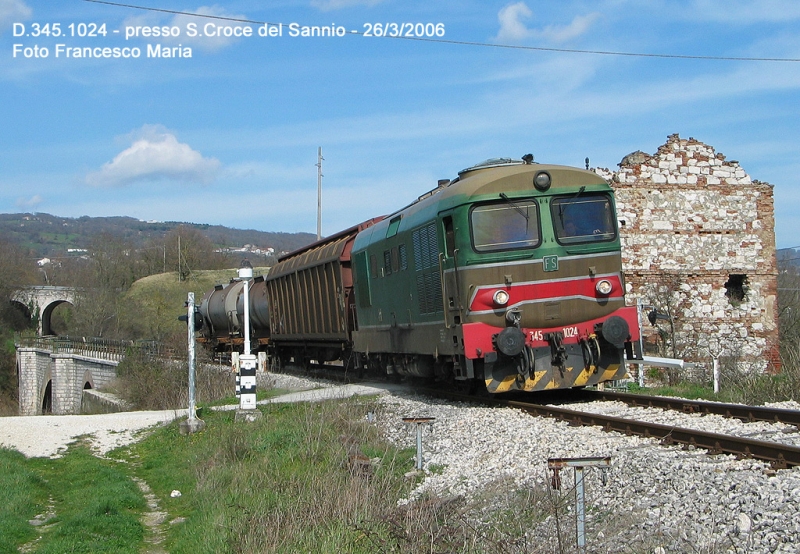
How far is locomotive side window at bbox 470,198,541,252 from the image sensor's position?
1229 cm

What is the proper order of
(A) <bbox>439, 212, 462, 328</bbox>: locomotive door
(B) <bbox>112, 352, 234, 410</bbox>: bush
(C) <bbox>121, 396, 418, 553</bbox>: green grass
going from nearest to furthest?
(C) <bbox>121, 396, 418, 553</bbox>: green grass < (A) <bbox>439, 212, 462, 328</bbox>: locomotive door < (B) <bbox>112, 352, 234, 410</bbox>: bush

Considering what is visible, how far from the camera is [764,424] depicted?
9.52 meters

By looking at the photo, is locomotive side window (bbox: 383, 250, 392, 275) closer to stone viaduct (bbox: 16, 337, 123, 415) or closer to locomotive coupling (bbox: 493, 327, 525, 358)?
locomotive coupling (bbox: 493, 327, 525, 358)

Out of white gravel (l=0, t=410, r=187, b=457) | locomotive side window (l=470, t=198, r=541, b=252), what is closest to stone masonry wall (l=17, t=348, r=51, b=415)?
white gravel (l=0, t=410, r=187, b=457)

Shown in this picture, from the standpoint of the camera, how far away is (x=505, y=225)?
12.4m

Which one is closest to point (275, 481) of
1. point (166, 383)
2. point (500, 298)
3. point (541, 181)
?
point (500, 298)

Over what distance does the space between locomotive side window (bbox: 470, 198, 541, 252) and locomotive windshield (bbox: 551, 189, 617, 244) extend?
358 mm

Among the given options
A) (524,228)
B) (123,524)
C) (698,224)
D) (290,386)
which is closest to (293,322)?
(290,386)

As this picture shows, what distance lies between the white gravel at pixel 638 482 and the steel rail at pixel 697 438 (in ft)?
0.50

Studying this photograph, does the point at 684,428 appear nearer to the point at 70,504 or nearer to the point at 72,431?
the point at 70,504

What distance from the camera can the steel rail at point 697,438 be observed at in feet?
23.7

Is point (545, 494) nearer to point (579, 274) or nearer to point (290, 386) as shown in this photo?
point (579, 274)

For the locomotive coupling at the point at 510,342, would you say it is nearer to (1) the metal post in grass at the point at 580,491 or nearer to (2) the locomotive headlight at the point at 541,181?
(2) the locomotive headlight at the point at 541,181

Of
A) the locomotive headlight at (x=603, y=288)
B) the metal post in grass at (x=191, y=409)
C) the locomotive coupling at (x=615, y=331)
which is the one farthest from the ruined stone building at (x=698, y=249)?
the metal post in grass at (x=191, y=409)
